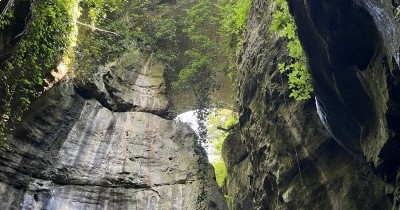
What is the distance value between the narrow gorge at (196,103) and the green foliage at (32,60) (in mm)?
40

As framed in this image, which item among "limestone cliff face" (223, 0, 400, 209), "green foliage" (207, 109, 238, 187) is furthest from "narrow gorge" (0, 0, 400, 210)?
"green foliage" (207, 109, 238, 187)

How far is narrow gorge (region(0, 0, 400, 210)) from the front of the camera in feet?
23.5

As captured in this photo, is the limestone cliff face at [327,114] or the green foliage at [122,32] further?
the green foliage at [122,32]

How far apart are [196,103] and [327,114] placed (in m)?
6.53

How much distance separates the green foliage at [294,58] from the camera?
28.5 ft

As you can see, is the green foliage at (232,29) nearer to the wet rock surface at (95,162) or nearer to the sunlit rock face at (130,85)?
the sunlit rock face at (130,85)

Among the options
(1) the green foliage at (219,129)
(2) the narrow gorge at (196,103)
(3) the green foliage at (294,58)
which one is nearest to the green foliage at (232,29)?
(2) the narrow gorge at (196,103)

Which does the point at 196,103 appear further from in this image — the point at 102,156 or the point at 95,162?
the point at 95,162

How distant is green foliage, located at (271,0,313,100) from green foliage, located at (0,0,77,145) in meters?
4.85

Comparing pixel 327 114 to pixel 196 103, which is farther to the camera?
pixel 196 103

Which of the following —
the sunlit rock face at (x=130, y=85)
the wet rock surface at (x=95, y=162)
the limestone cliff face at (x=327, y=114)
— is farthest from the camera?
the sunlit rock face at (x=130, y=85)

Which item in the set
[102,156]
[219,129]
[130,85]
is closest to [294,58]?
[102,156]

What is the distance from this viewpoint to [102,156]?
12.0 metres

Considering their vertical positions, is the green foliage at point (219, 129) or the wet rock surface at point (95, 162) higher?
the green foliage at point (219, 129)
